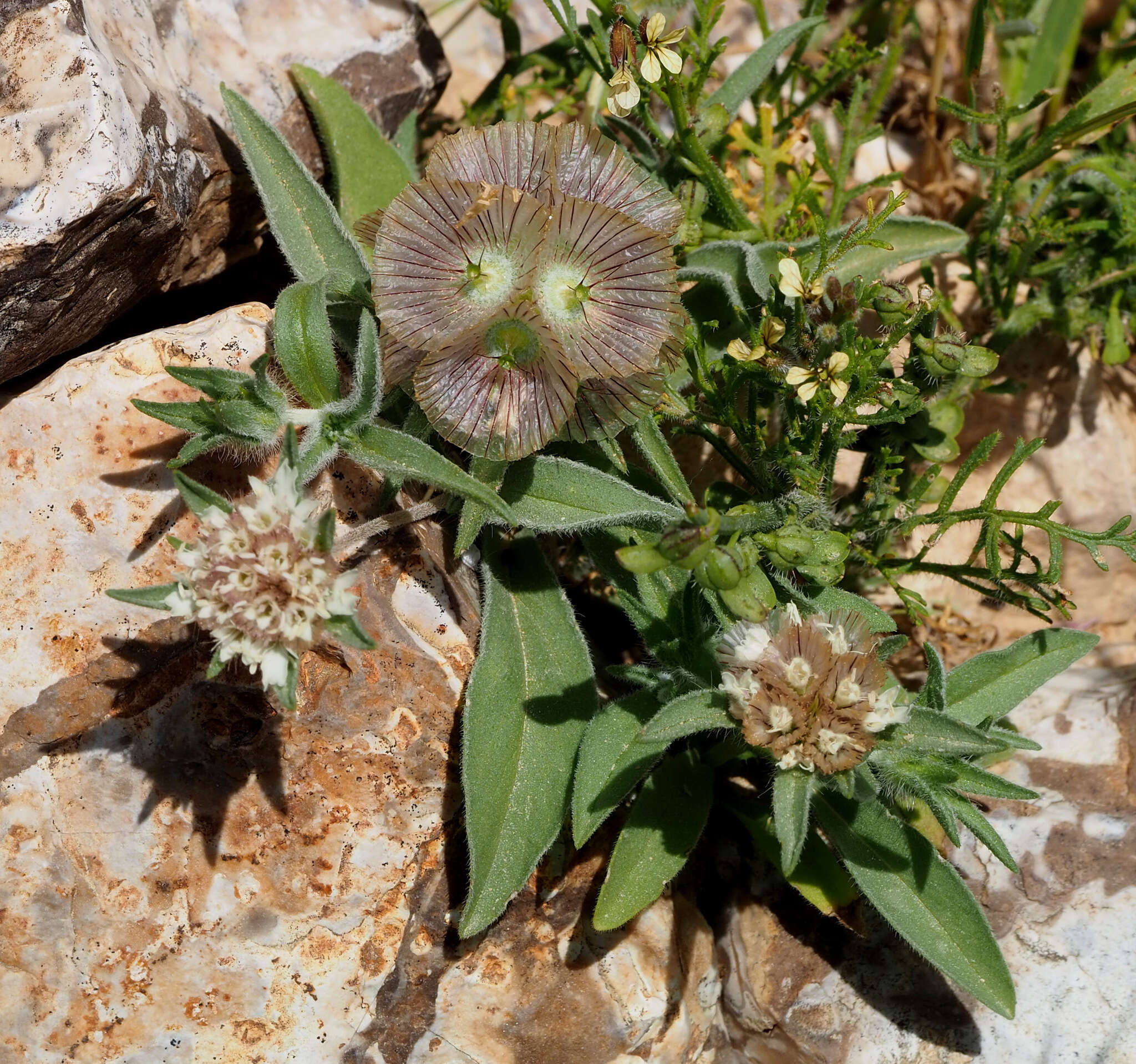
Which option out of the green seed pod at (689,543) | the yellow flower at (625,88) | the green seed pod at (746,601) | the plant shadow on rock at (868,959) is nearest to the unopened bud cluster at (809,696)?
the green seed pod at (746,601)

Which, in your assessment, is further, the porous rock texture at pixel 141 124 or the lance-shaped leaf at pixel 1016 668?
the lance-shaped leaf at pixel 1016 668

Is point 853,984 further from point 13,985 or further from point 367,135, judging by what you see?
point 367,135

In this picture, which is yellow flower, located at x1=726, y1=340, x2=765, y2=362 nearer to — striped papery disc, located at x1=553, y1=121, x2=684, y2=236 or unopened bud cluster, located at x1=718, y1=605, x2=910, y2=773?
striped papery disc, located at x1=553, y1=121, x2=684, y2=236

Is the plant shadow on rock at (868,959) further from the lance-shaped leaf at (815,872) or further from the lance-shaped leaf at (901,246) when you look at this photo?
the lance-shaped leaf at (901,246)

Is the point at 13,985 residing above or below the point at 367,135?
below

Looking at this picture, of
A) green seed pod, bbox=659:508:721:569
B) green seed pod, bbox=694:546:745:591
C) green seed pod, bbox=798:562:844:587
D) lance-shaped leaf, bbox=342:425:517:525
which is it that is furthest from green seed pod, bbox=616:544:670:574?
green seed pod, bbox=798:562:844:587

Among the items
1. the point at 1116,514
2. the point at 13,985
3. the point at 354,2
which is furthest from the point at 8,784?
the point at 1116,514
